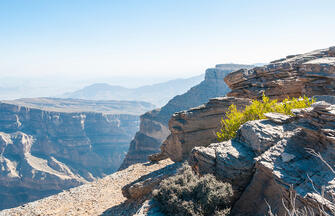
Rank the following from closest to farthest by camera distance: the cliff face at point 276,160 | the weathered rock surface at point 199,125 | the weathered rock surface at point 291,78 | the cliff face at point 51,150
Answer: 1. the cliff face at point 276,160
2. the weathered rock surface at point 199,125
3. the weathered rock surface at point 291,78
4. the cliff face at point 51,150

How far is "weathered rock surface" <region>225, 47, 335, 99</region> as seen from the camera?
18547 mm

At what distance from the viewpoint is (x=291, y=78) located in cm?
2052

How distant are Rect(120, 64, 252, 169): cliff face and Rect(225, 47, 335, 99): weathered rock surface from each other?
74.3 m

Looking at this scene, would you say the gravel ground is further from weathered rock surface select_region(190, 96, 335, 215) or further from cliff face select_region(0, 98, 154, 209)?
cliff face select_region(0, 98, 154, 209)

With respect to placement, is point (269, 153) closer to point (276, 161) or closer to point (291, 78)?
point (276, 161)

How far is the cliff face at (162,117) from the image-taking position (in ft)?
340

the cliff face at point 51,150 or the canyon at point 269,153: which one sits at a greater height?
the canyon at point 269,153

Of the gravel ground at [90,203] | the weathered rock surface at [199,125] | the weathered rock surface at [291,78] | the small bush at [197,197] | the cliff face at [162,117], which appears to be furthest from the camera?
the cliff face at [162,117]

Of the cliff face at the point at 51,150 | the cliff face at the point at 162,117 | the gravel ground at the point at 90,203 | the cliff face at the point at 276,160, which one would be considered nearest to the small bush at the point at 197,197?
the cliff face at the point at 276,160

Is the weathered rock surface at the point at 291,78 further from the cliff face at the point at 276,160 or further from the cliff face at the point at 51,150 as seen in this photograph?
the cliff face at the point at 51,150

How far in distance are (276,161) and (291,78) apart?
1494 centimetres

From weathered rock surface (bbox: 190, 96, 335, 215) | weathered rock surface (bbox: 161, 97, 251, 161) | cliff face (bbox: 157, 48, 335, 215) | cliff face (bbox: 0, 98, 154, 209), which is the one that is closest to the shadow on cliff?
weathered rock surface (bbox: 161, 97, 251, 161)

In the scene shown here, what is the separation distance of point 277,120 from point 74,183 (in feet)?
413

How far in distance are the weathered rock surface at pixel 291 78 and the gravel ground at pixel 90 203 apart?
39.7ft
